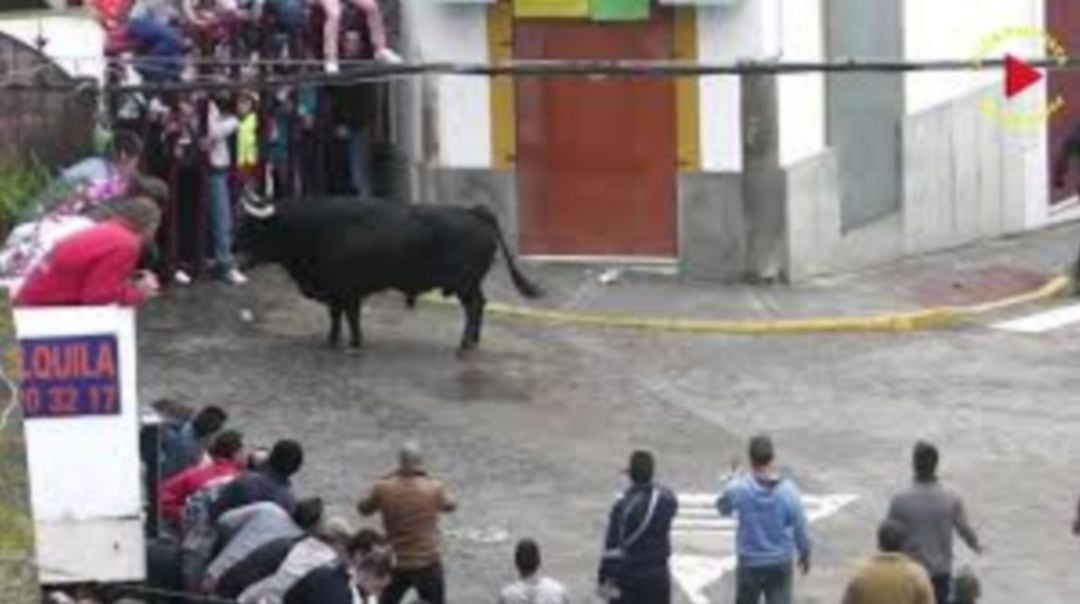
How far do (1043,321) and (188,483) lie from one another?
10.8m

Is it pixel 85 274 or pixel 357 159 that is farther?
pixel 357 159

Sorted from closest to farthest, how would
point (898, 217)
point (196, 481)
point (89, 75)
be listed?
1. point (196, 481)
2. point (89, 75)
3. point (898, 217)

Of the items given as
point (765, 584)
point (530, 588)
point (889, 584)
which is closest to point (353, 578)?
point (530, 588)

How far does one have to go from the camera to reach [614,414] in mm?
21547

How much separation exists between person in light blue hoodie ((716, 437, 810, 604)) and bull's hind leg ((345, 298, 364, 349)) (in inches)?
254

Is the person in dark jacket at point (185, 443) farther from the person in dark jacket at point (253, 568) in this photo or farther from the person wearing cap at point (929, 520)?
the person wearing cap at point (929, 520)

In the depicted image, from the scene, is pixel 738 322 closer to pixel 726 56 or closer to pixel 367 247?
pixel 726 56

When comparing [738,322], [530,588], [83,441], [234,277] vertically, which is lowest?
[530,588]

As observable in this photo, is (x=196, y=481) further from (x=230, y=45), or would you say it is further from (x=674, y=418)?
(x=230, y=45)

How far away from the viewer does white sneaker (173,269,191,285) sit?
937 inches

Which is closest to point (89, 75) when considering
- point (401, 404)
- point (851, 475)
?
point (401, 404)

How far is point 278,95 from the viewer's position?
24.3 m

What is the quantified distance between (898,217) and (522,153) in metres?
3.69

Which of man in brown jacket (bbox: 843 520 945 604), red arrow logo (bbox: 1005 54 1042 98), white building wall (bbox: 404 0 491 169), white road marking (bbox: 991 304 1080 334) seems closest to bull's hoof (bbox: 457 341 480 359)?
white building wall (bbox: 404 0 491 169)
